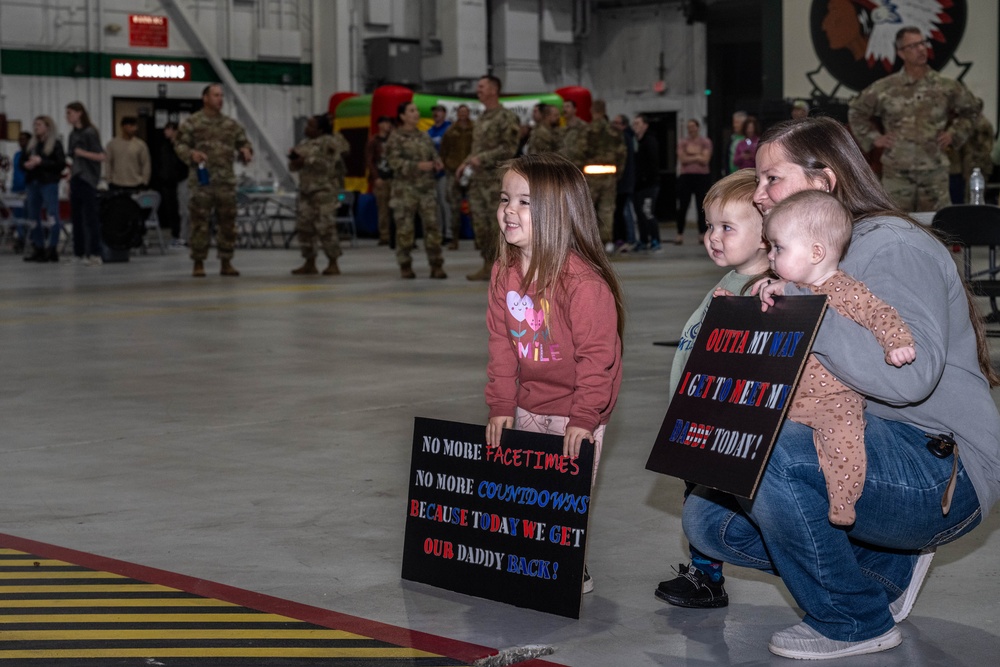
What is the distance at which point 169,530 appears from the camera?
4555mm

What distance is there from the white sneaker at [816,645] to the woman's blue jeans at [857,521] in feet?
0.06

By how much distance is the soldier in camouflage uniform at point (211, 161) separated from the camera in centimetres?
1519

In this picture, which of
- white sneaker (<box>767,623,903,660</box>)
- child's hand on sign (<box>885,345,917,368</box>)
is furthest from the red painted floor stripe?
child's hand on sign (<box>885,345,917,368</box>)

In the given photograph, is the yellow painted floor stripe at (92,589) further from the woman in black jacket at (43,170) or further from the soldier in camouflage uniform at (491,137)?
the woman in black jacket at (43,170)

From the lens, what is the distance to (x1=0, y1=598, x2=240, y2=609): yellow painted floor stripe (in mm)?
3705

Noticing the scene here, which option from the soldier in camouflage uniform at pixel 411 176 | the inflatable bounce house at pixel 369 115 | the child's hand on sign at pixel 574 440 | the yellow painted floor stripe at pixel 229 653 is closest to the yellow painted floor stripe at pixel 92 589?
the yellow painted floor stripe at pixel 229 653

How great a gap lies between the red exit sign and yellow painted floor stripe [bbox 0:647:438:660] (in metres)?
24.6

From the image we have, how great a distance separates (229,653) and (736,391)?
4.32ft

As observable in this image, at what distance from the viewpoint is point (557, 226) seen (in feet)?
12.5

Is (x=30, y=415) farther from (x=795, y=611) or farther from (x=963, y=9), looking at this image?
(x=963, y=9)

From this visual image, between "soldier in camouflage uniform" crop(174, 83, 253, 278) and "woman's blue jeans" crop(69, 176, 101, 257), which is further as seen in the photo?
"woman's blue jeans" crop(69, 176, 101, 257)

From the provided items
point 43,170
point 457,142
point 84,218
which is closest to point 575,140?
point 457,142

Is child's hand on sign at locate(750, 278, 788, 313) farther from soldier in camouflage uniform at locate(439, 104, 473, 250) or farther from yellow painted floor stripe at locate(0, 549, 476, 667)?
soldier in camouflage uniform at locate(439, 104, 473, 250)

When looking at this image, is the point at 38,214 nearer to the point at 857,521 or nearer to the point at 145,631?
the point at 145,631
